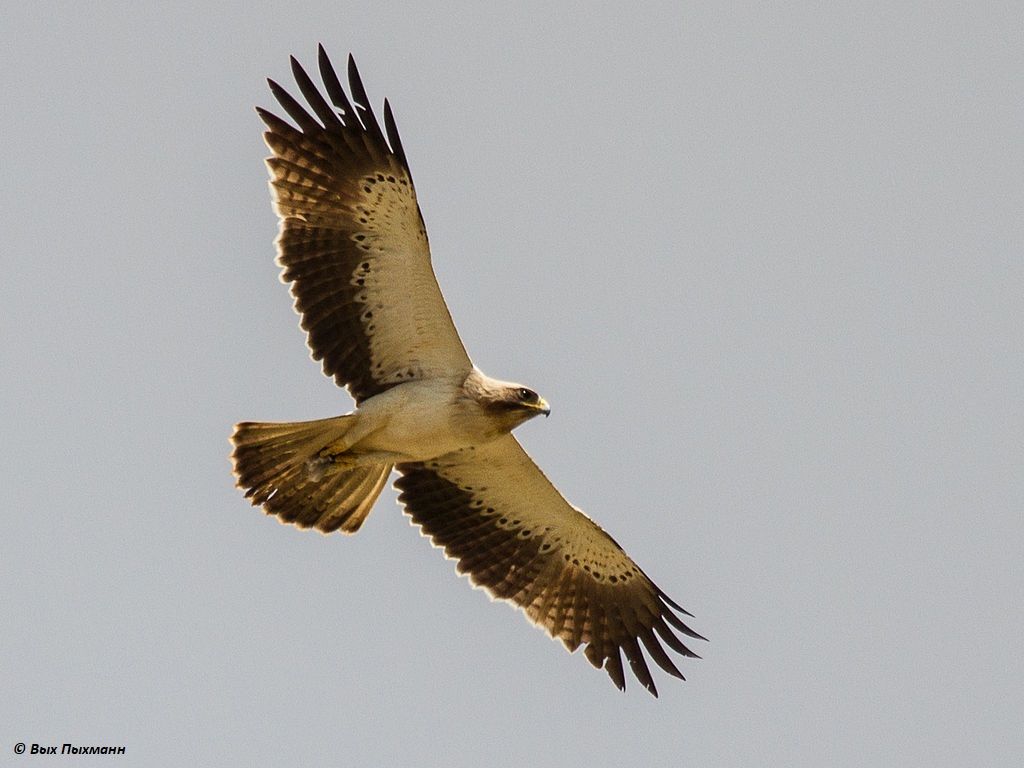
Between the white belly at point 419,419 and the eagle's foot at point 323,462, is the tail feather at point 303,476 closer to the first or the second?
the eagle's foot at point 323,462

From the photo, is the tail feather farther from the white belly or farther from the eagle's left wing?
the eagle's left wing

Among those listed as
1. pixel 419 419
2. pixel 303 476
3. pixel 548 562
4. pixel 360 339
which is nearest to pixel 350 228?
pixel 360 339

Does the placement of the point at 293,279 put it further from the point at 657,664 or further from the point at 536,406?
the point at 657,664

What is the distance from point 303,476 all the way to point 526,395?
6.35 feet

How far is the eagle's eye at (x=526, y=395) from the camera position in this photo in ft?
43.3

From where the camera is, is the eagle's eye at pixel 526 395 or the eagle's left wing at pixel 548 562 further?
the eagle's left wing at pixel 548 562

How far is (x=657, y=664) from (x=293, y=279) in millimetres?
4589

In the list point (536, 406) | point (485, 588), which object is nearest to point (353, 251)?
point (536, 406)

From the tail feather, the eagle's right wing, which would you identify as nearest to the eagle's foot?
the tail feather

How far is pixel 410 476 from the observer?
14594 mm

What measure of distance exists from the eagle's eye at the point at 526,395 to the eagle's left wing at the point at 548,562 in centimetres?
144

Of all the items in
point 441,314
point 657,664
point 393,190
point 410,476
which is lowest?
point 657,664

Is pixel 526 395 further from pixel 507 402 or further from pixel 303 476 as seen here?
pixel 303 476

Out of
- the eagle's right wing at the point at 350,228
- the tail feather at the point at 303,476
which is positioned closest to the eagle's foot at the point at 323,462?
the tail feather at the point at 303,476
